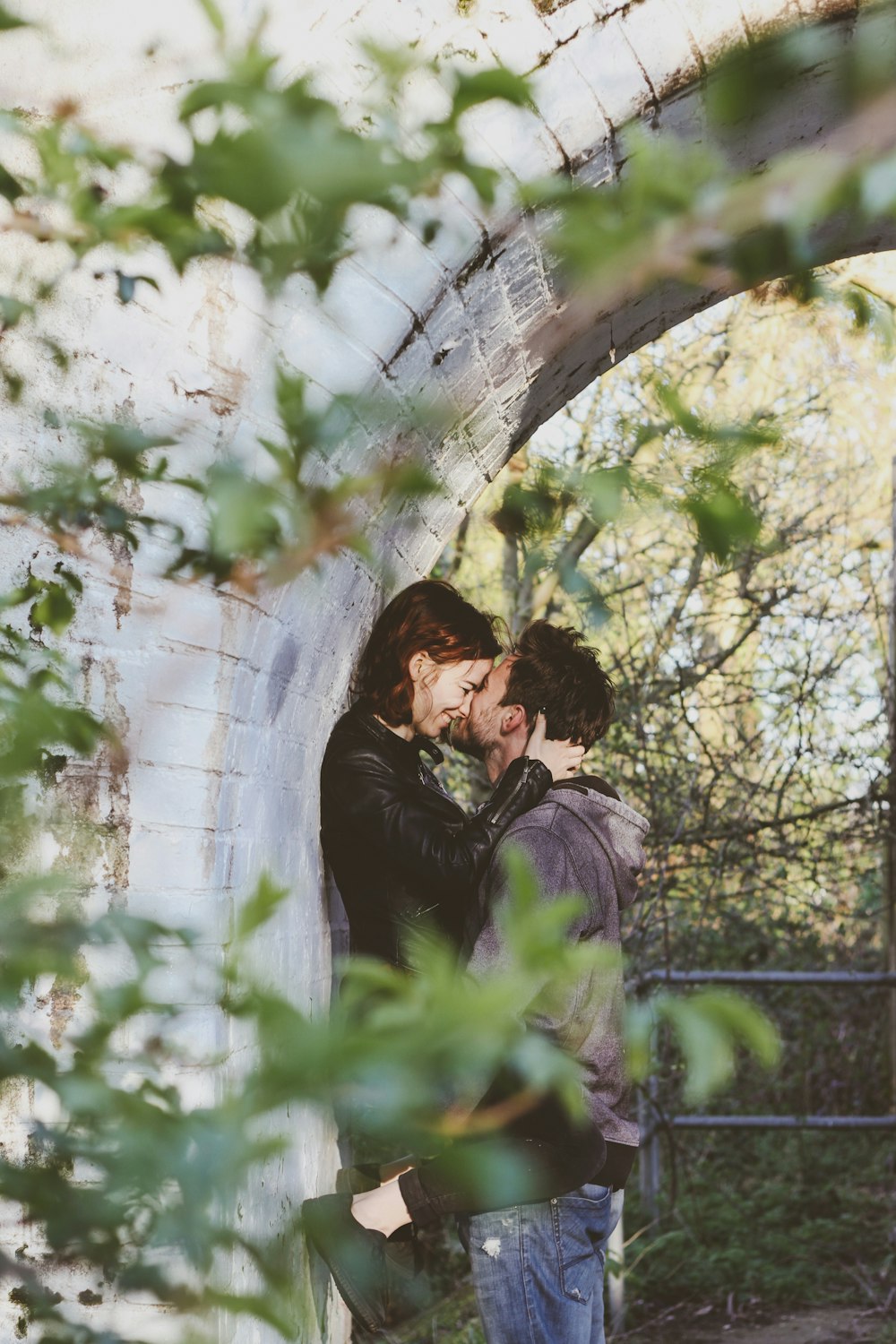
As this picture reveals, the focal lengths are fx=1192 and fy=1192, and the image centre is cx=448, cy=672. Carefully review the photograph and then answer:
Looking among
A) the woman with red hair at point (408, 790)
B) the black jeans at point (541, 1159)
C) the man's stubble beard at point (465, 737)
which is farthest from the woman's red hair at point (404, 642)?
the black jeans at point (541, 1159)

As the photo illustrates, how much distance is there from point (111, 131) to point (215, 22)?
2.89 ft

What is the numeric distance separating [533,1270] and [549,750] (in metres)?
1.04

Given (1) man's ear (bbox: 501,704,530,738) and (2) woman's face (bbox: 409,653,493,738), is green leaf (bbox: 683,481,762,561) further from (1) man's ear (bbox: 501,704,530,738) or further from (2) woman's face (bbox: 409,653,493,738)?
(1) man's ear (bbox: 501,704,530,738)

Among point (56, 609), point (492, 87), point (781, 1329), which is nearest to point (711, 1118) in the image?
point (781, 1329)

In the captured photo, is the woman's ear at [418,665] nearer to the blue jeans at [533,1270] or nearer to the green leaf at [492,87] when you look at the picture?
the blue jeans at [533,1270]

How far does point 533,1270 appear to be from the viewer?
2.27 metres

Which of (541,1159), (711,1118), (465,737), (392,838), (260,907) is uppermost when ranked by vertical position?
(465,737)

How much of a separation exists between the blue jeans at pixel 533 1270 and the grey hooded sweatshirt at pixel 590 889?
19 centimetres

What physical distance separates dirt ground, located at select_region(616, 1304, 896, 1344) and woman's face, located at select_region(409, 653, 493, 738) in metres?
3.23

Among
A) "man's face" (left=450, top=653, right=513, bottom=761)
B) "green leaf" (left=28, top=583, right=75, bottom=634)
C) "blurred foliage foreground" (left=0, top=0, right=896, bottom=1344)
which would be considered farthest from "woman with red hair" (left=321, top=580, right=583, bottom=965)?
"blurred foliage foreground" (left=0, top=0, right=896, bottom=1344)

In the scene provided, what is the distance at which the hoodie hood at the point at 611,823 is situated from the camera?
2.49 metres

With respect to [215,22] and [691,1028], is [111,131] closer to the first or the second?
[215,22]

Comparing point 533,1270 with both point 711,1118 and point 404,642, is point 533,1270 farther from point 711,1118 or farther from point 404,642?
point 711,1118

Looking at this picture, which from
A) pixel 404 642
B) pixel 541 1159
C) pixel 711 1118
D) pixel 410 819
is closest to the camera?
pixel 541 1159
